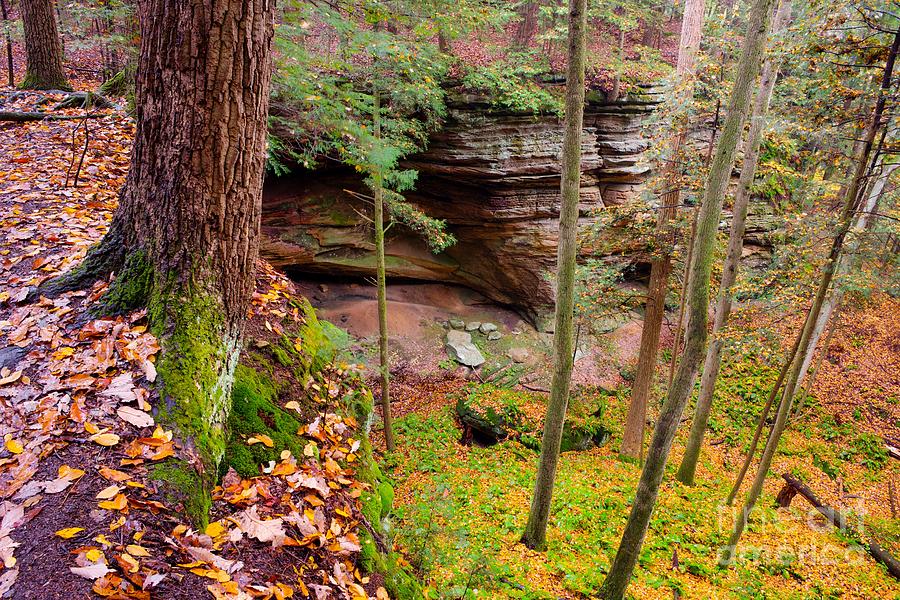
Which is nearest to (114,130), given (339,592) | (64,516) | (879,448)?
(64,516)

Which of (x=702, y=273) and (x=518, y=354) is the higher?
(x=702, y=273)

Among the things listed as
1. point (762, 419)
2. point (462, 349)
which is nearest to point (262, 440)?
point (762, 419)

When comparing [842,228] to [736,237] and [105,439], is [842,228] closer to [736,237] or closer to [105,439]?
[736,237]

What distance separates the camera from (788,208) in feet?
35.6

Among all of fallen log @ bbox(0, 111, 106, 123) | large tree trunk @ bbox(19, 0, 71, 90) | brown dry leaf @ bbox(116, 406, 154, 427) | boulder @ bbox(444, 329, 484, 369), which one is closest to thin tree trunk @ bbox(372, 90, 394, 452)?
boulder @ bbox(444, 329, 484, 369)

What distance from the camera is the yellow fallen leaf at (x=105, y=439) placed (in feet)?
6.64

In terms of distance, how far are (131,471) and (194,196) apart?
146cm

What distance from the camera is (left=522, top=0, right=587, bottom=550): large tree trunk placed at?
4.42 meters

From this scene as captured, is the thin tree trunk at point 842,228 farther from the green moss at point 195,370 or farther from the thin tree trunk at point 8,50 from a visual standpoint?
the thin tree trunk at point 8,50

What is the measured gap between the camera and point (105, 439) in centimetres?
204

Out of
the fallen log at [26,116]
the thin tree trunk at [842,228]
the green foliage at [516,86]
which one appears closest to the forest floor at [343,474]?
the fallen log at [26,116]

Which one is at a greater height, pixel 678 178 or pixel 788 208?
pixel 678 178

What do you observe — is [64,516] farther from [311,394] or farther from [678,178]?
[678,178]

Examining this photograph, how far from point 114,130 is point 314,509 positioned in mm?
6850
